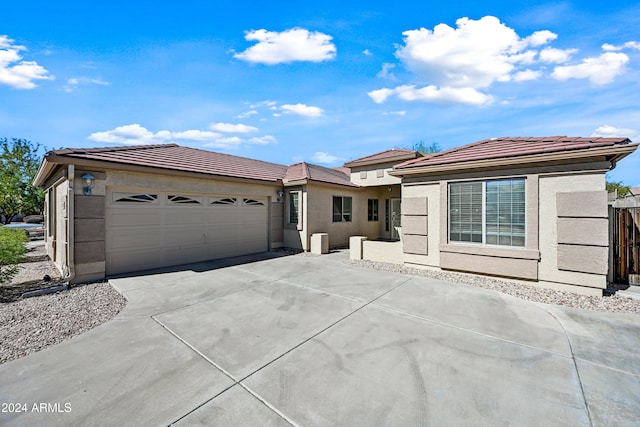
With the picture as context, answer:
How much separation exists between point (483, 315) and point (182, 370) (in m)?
4.91

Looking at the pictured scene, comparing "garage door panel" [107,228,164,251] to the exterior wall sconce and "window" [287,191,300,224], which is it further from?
"window" [287,191,300,224]

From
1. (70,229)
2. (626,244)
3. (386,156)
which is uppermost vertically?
(386,156)

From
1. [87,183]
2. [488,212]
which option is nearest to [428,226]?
[488,212]

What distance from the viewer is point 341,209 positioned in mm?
13984

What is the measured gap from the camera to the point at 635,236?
6.58 m

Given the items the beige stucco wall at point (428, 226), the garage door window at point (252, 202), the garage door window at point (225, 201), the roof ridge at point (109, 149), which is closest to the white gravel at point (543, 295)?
the beige stucco wall at point (428, 226)

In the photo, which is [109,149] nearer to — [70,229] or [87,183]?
[87,183]

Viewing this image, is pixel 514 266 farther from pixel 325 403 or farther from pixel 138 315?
pixel 138 315

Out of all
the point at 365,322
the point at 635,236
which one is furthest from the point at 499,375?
the point at 635,236

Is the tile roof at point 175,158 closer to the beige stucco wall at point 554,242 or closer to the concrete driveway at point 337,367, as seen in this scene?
the concrete driveway at point 337,367

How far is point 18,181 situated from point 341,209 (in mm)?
26345

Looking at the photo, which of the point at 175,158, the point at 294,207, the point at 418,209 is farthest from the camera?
the point at 294,207

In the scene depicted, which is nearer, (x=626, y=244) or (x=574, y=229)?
(x=574, y=229)

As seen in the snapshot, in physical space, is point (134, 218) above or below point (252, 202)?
below
